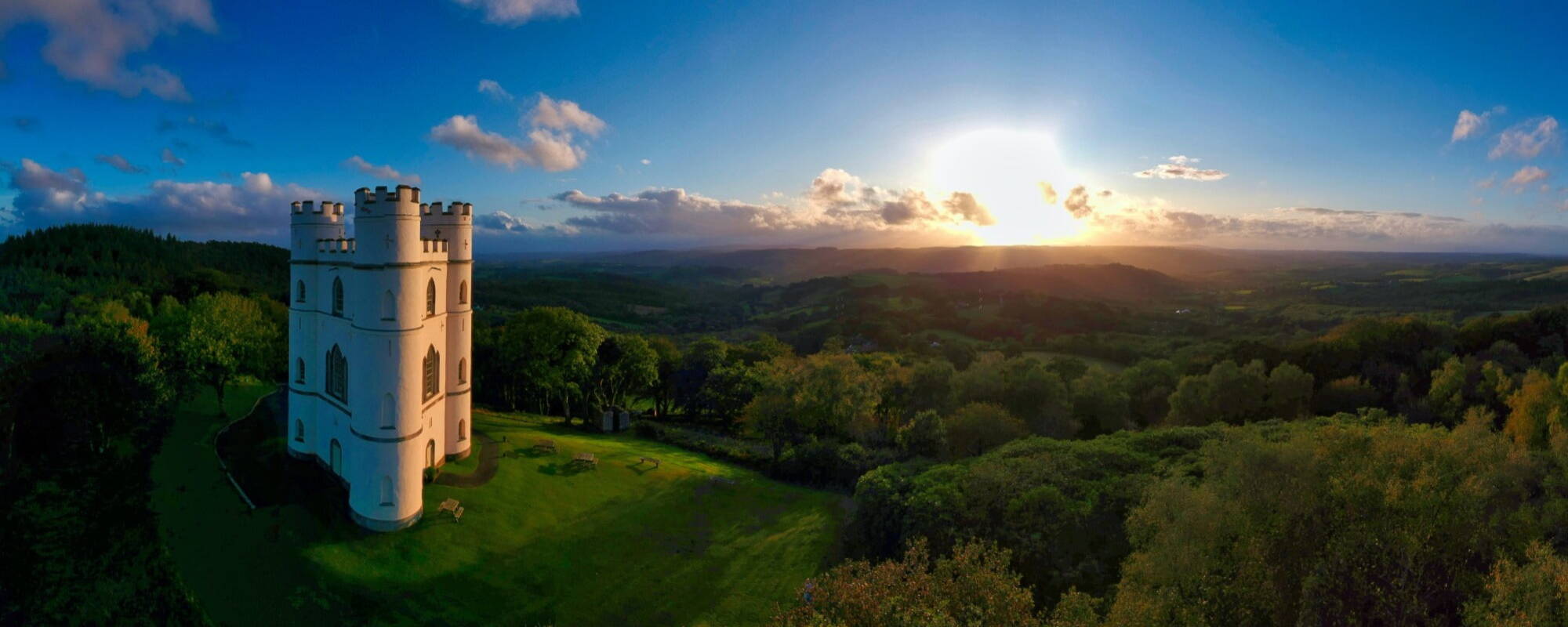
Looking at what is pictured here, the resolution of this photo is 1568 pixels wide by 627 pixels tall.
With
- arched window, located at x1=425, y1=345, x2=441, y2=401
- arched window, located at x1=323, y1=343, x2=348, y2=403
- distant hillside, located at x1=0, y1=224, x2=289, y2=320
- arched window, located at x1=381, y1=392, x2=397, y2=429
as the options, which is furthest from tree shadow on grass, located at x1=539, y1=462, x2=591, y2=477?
distant hillside, located at x1=0, y1=224, x2=289, y2=320

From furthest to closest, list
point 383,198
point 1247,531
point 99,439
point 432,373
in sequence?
point 99,439 < point 432,373 < point 383,198 < point 1247,531

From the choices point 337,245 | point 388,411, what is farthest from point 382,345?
point 337,245

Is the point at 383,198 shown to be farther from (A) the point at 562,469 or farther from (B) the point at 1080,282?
(B) the point at 1080,282

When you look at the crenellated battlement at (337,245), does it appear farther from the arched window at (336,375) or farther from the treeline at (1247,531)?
the treeline at (1247,531)

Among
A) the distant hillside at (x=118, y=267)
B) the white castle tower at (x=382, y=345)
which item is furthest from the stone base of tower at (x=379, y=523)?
the distant hillside at (x=118, y=267)

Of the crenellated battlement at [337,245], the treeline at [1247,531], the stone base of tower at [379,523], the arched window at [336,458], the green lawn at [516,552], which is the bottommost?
the green lawn at [516,552]

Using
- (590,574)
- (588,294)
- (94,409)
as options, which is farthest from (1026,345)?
(588,294)

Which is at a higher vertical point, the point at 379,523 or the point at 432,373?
the point at 432,373

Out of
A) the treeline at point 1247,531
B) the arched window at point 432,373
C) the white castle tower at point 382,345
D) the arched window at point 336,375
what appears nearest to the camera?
the treeline at point 1247,531
